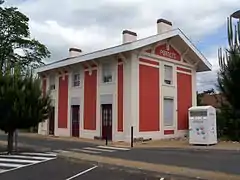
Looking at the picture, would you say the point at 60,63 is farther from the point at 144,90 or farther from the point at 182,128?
the point at 182,128

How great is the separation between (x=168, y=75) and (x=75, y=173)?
1688 centimetres

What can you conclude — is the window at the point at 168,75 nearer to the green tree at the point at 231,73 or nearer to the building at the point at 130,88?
the building at the point at 130,88

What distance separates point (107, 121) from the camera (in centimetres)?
2567

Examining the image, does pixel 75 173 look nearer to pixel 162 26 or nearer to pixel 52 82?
pixel 162 26

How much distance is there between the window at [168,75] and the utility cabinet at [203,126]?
224 inches

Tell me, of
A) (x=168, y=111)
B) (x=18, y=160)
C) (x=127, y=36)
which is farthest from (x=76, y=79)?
(x=18, y=160)

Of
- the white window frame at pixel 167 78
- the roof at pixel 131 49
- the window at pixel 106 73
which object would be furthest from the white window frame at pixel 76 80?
the white window frame at pixel 167 78

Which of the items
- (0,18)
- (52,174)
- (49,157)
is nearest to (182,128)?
(49,157)

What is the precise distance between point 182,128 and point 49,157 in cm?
1422

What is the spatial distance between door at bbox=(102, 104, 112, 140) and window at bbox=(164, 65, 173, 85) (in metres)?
4.52

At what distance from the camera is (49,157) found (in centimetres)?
1598

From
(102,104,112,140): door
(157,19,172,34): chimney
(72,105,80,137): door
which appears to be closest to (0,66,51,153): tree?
(102,104,112,140): door

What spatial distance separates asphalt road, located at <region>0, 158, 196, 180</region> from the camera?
1091 centimetres

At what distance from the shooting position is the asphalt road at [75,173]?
10.9 meters
